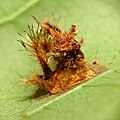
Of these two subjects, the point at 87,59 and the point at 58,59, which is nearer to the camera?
the point at 58,59

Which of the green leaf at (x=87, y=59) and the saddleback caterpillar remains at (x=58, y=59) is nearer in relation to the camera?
the green leaf at (x=87, y=59)

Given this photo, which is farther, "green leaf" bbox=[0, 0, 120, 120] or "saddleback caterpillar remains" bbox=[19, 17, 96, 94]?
"saddleback caterpillar remains" bbox=[19, 17, 96, 94]

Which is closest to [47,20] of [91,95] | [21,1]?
[21,1]
